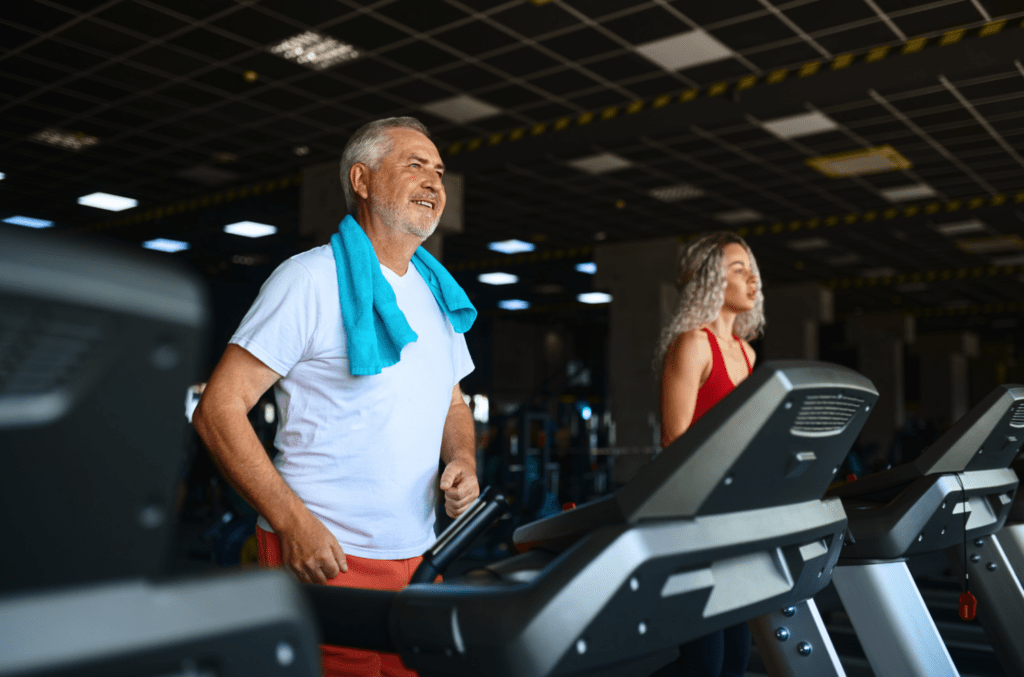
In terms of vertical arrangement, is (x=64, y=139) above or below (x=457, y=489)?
above

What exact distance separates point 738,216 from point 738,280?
8.42 m

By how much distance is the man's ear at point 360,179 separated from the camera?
154cm

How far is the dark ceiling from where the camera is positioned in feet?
17.7

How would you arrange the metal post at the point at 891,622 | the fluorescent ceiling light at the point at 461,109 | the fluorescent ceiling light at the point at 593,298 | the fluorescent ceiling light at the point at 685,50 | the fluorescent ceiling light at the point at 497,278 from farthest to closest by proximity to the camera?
the fluorescent ceiling light at the point at 593,298 → the fluorescent ceiling light at the point at 497,278 → the fluorescent ceiling light at the point at 461,109 → the fluorescent ceiling light at the point at 685,50 → the metal post at the point at 891,622

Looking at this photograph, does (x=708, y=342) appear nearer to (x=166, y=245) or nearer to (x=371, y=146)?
(x=371, y=146)

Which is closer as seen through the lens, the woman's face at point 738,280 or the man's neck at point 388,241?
the man's neck at point 388,241

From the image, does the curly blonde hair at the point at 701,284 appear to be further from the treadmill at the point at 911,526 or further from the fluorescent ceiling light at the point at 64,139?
the fluorescent ceiling light at the point at 64,139

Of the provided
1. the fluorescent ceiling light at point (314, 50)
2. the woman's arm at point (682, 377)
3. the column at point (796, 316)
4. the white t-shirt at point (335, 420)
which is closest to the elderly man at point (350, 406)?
the white t-shirt at point (335, 420)

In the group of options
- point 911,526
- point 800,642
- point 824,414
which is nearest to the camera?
point 824,414

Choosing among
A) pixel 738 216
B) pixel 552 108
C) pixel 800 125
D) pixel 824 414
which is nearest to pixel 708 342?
pixel 824 414

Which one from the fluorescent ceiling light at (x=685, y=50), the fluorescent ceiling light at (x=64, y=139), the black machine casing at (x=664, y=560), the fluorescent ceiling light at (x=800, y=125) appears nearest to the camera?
the black machine casing at (x=664, y=560)

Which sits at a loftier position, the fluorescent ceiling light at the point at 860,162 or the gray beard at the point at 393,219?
the fluorescent ceiling light at the point at 860,162

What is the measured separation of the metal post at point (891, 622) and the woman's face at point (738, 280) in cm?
78

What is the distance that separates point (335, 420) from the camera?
1.37 meters
